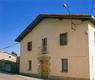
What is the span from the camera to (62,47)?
1630cm

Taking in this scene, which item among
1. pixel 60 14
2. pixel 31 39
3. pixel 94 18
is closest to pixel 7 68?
pixel 31 39

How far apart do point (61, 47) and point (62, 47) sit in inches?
6.3

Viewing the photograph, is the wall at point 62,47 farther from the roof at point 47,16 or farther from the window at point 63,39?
the roof at point 47,16

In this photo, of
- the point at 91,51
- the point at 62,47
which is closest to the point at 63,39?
the point at 62,47

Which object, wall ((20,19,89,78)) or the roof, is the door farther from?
the roof

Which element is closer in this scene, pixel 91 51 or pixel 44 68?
pixel 91 51

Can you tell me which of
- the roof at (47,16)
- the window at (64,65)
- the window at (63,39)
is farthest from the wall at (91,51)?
the window at (63,39)

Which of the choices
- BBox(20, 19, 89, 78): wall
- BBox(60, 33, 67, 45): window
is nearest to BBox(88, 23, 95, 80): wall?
BBox(20, 19, 89, 78): wall

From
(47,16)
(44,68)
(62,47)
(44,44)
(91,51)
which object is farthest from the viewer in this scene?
(44,44)

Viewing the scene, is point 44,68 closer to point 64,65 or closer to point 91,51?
point 64,65

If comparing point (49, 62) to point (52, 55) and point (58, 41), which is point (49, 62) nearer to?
point (52, 55)

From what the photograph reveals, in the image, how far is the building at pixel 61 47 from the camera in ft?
46.8

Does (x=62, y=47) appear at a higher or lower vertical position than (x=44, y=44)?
lower

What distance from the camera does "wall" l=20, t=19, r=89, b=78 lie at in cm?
1438
